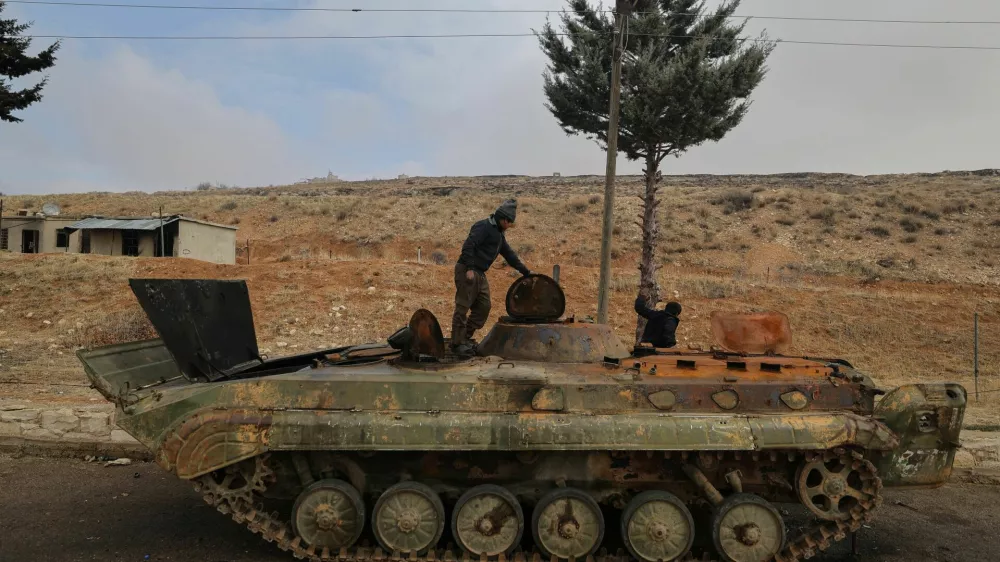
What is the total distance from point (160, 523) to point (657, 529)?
458cm

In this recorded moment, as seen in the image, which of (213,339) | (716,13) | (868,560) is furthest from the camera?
(716,13)

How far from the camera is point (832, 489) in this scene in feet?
18.3

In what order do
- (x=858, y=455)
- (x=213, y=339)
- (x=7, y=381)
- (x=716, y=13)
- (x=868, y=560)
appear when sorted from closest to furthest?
(x=858, y=455), (x=868, y=560), (x=213, y=339), (x=7, y=381), (x=716, y=13)

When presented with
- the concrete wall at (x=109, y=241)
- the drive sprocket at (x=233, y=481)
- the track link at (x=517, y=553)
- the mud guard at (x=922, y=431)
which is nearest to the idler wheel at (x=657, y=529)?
the track link at (x=517, y=553)

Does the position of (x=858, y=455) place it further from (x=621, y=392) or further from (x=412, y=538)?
(x=412, y=538)


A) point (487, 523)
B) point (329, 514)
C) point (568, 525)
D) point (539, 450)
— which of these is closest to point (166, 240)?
point (329, 514)

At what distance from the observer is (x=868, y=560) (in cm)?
609

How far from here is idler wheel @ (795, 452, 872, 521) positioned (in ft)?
18.2

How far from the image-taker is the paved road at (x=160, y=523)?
19.6ft

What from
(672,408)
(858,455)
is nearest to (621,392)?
(672,408)

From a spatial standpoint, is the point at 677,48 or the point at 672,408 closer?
the point at 672,408

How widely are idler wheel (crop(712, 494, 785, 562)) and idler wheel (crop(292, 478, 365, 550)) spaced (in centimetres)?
287

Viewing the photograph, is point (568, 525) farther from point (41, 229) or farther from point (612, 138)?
point (41, 229)

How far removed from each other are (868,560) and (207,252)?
26.5m
